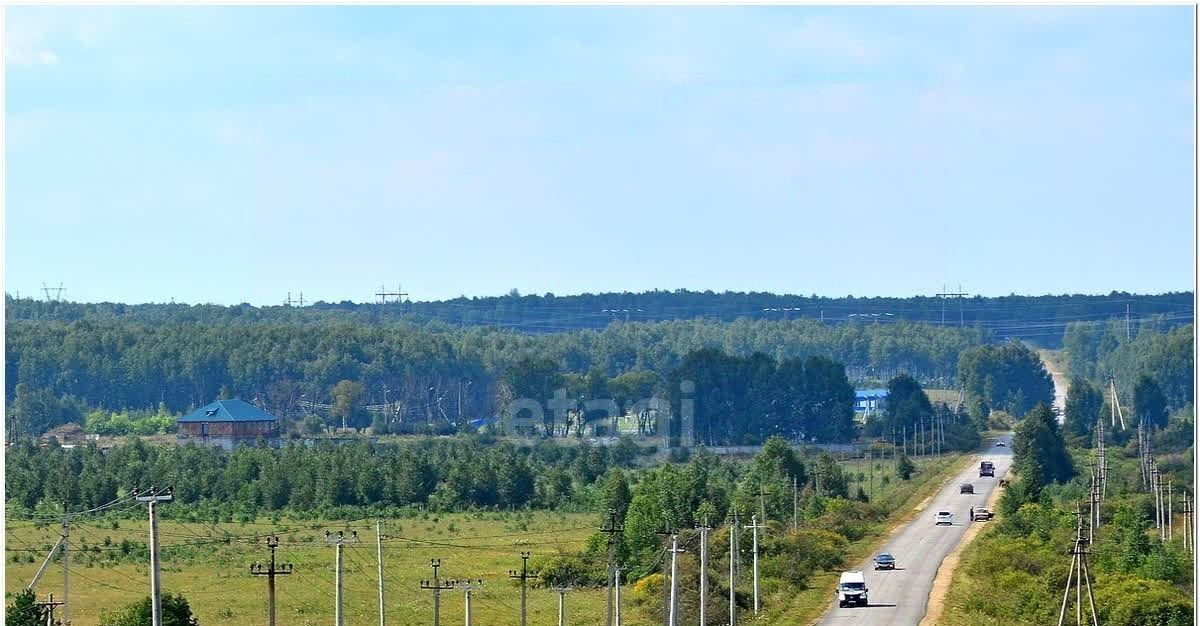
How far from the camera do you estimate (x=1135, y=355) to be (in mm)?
84062

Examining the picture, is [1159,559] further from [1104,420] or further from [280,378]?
[280,378]

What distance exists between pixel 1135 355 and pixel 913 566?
58641 mm

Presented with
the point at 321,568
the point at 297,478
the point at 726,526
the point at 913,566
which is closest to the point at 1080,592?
the point at 913,566

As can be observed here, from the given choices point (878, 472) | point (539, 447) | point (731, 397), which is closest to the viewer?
point (878, 472)

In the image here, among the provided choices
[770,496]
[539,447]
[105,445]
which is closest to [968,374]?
[539,447]

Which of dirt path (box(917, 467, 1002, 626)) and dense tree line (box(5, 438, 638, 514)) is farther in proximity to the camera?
dense tree line (box(5, 438, 638, 514))

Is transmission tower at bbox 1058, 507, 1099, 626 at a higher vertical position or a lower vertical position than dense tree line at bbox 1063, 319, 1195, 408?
lower

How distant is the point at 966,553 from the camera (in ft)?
100

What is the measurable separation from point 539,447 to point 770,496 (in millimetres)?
27199

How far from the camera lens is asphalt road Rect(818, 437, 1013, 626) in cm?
2241

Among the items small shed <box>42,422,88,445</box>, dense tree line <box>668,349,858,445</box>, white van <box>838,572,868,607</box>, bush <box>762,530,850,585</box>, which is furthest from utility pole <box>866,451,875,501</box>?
small shed <box>42,422,88,445</box>

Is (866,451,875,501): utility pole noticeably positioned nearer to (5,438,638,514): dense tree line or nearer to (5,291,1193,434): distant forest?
(5,438,638,514): dense tree line

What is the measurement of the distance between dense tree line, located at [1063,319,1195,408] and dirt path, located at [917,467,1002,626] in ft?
87.9

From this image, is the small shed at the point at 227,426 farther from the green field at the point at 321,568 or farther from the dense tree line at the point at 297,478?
the green field at the point at 321,568
